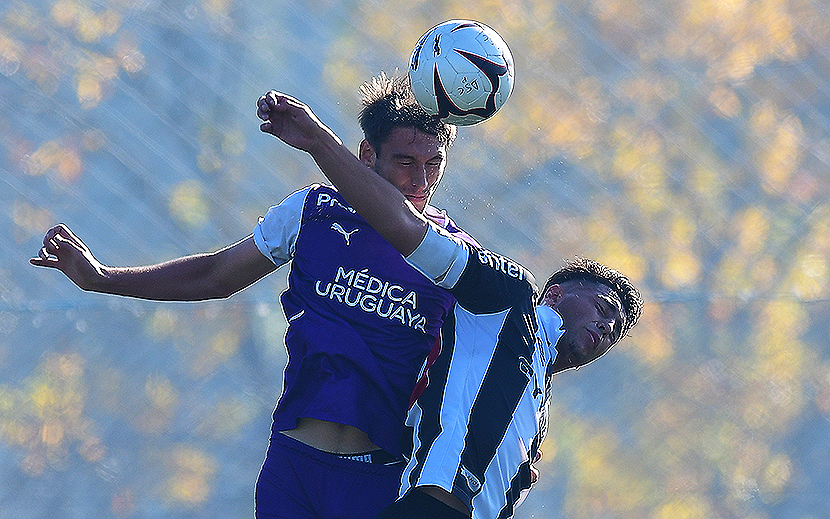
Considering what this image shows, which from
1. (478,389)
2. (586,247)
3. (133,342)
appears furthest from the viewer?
(586,247)

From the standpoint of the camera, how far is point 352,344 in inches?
110

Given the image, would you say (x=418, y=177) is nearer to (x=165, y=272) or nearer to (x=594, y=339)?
(x=594, y=339)

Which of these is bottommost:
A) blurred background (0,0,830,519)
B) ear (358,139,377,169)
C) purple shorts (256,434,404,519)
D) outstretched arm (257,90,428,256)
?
purple shorts (256,434,404,519)

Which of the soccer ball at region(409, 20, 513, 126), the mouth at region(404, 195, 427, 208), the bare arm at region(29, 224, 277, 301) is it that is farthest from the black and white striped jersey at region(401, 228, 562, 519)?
the bare arm at region(29, 224, 277, 301)

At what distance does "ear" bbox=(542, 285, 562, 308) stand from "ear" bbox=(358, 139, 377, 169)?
0.55 m

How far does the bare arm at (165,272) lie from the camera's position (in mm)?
3078

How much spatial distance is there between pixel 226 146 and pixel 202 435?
1248mm

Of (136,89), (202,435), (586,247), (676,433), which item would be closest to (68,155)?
(136,89)

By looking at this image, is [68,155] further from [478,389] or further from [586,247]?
[478,389]

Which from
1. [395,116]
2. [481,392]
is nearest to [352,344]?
[481,392]

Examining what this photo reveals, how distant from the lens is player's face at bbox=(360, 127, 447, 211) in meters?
2.88

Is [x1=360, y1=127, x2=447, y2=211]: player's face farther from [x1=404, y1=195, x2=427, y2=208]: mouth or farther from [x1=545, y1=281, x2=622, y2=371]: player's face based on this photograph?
[x1=545, y1=281, x2=622, y2=371]: player's face

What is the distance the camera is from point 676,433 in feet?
17.5

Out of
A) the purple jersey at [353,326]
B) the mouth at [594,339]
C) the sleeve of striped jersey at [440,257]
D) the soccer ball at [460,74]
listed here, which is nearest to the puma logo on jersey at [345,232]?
the purple jersey at [353,326]
